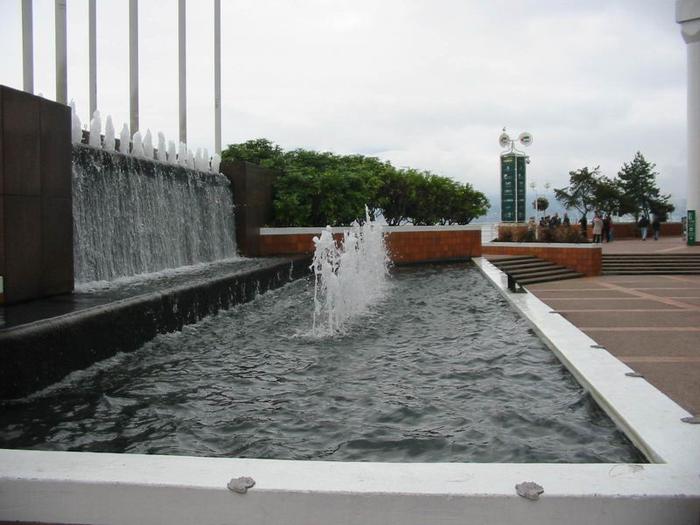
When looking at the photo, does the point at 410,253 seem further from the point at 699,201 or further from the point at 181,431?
the point at 181,431

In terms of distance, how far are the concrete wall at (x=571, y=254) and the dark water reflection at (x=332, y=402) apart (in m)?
11.2

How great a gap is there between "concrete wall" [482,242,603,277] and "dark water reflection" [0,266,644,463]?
11.2 meters

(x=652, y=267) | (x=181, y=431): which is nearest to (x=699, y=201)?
(x=652, y=267)

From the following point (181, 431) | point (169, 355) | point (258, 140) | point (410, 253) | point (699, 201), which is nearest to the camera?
point (181, 431)

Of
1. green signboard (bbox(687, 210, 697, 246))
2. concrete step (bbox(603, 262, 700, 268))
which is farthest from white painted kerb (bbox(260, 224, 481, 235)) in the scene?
green signboard (bbox(687, 210, 697, 246))

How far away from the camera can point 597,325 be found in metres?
8.21

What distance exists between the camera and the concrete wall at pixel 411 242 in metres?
18.2

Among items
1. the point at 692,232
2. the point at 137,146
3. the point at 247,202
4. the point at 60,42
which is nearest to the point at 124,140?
the point at 137,146

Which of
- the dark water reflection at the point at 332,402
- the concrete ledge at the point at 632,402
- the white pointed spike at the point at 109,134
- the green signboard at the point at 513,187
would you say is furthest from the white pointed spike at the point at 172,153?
the green signboard at the point at 513,187

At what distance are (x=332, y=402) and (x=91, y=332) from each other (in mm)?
2404

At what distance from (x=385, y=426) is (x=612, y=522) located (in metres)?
1.87

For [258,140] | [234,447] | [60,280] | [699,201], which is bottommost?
[234,447]

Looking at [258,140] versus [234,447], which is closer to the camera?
[234,447]

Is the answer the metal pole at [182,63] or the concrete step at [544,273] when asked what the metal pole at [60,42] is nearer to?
the metal pole at [182,63]
